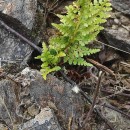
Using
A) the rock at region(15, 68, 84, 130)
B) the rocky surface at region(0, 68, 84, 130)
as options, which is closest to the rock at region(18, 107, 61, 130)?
the rocky surface at region(0, 68, 84, 130)

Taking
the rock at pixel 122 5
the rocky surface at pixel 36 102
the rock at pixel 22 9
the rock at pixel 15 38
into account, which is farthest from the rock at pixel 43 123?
the rock at pixel 122 5

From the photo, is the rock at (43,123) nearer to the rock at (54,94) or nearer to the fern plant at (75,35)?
the rock at (54,94)

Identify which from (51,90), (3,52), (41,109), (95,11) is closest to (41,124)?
(41,109)

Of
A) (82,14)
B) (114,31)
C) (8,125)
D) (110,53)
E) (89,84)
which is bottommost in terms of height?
(8,125)

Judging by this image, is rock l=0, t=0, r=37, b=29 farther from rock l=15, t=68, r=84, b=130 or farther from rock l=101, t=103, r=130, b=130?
rock l=101, t=103, r=130, b=130

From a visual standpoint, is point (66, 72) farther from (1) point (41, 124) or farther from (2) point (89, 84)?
(1) point (41, 124)
